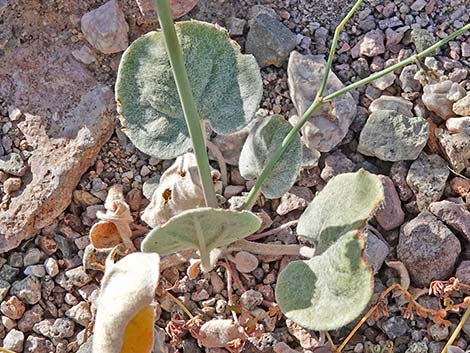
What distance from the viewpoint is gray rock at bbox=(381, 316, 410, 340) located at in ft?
4.30

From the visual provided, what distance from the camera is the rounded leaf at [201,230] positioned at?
3.58ft

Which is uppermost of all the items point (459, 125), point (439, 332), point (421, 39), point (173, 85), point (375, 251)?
point (173, 85)

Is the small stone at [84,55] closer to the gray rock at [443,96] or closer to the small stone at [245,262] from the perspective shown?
the small stone at [245,262]

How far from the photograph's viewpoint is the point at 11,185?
4.68ft

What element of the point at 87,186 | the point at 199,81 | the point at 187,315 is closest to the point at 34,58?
the point at 87,186

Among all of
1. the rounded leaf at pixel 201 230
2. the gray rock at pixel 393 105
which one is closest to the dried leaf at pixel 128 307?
the rounded leaf at pixel 201 230

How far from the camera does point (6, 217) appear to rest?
140 cm

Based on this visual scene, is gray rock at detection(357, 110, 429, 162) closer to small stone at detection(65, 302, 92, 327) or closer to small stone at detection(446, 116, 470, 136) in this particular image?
small stone at detection(446, 116, 470, 136)

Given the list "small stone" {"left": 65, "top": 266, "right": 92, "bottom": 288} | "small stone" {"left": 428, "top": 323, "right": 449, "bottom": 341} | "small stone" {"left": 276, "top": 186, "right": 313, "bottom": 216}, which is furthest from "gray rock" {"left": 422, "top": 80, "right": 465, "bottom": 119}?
"small stone" {"left": 65, "top": 266, "right": 92, "bottom": 288}

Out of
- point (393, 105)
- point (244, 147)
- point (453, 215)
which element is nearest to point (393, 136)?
point (393, 105)

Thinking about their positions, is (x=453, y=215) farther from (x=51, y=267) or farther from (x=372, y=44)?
(x=51, y=267)

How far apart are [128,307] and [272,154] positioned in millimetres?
431

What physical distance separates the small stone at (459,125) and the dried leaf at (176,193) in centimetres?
44

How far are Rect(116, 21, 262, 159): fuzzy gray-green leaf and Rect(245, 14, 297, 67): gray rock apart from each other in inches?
7.8
